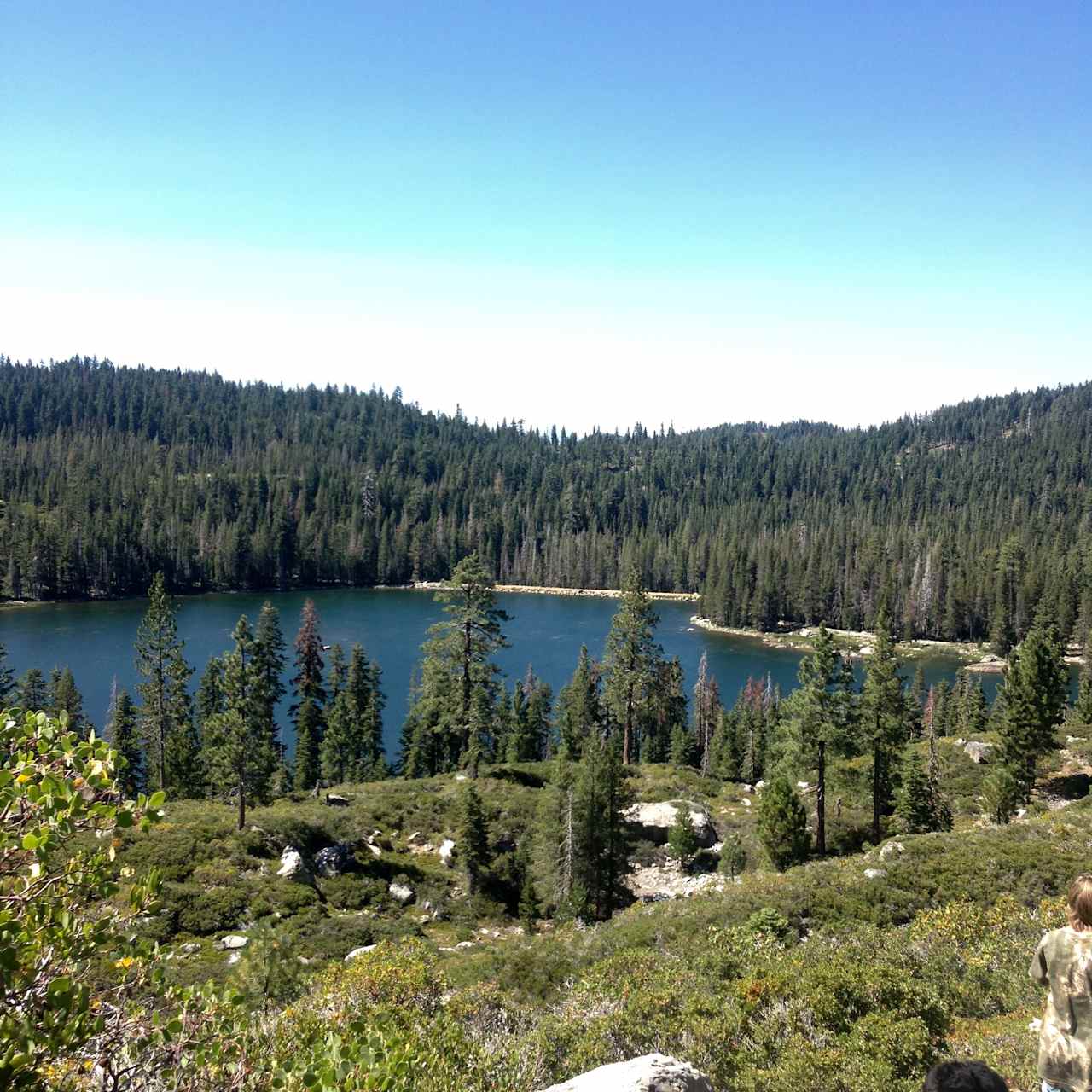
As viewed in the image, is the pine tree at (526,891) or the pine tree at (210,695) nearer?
the pine tree at (526,891)

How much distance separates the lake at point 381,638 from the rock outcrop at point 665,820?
40.1m

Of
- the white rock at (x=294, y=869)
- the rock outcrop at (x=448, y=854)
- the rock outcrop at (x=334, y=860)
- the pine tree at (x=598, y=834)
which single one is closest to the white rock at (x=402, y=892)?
the rock outcrop at (x=334, y=860)

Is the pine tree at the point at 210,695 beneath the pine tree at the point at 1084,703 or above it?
beneath

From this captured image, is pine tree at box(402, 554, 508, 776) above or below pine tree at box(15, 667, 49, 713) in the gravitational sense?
above

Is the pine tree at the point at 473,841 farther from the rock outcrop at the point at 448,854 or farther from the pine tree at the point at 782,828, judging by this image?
the pine tree at the point at 782,828

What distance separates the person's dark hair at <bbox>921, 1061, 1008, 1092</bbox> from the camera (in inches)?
221

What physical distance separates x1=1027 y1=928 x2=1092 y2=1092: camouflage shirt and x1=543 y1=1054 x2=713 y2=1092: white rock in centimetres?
320

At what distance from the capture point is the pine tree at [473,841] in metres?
29.3

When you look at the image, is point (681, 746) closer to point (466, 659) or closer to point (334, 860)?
point (466, 659)

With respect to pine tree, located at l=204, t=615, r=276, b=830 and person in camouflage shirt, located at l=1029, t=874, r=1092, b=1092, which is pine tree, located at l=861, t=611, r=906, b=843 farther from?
person in camouflage shirt, located at l=1029, t=874, r=1092, b=1092

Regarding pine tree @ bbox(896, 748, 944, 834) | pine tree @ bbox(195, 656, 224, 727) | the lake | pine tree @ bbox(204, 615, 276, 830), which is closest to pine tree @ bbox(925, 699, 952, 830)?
pine tree @ bbox(896, 748, 944, 834)

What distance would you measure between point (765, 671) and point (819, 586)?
151 feet

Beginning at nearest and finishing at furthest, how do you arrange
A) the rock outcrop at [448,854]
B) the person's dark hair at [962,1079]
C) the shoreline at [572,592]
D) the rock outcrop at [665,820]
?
1. the person's dark hair at [962,1079]
2. the rock outcrop at [448,854]
3. the rock outcrop at [665,820]
4. the shoreline at [572,592]

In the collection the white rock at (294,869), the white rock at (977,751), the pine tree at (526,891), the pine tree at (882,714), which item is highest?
the pine tree at (882,714)
